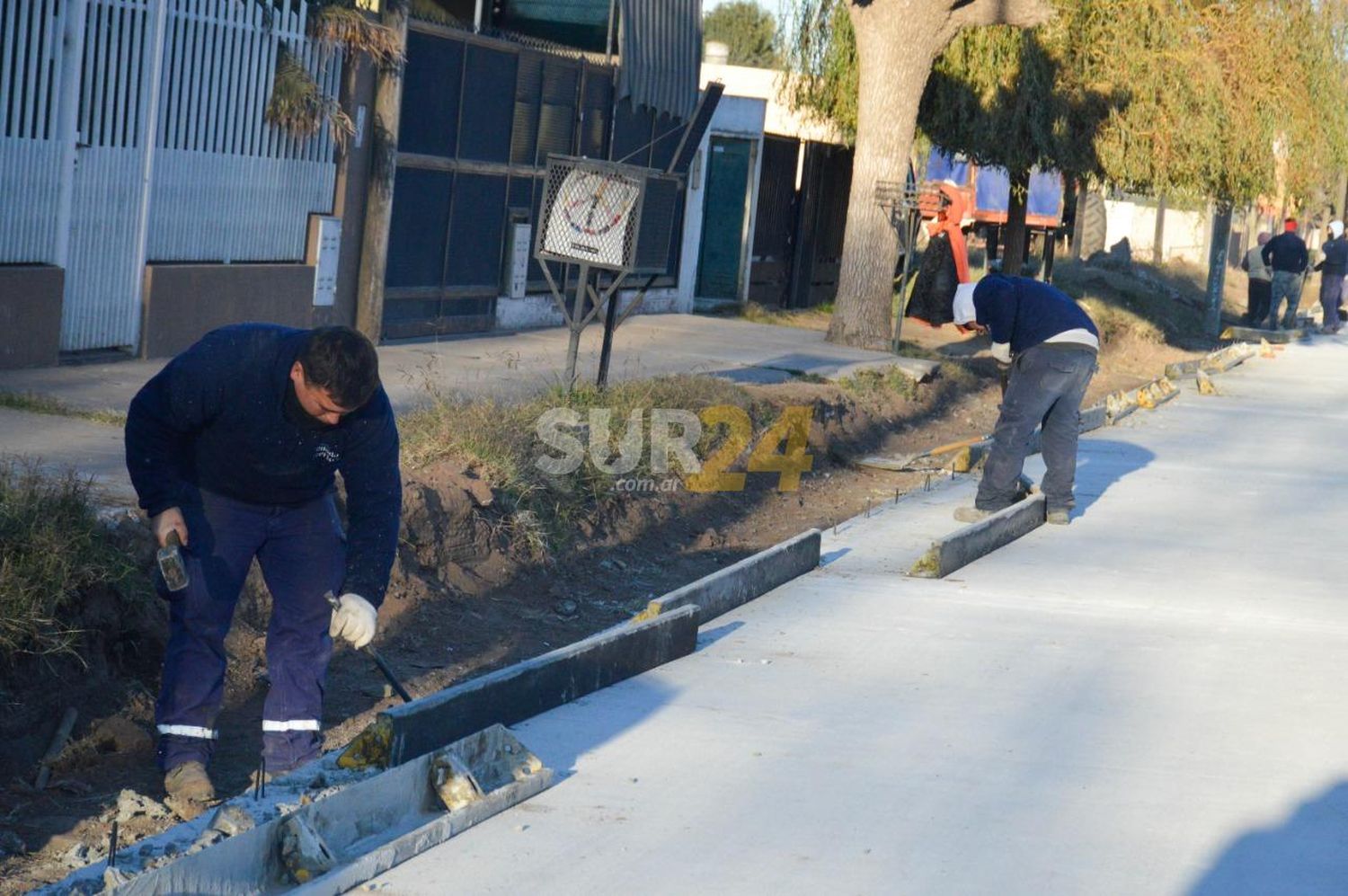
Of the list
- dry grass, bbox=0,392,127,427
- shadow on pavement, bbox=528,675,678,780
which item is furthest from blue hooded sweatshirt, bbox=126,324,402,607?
dry grass, bbox=0,392,127,427

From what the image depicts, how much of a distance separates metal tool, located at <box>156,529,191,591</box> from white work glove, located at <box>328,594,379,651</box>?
467mm

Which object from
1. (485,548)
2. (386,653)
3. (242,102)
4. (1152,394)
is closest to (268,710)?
(386,653)

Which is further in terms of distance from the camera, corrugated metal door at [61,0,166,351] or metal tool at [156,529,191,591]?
corrugated metal door at [61,0,166,351]

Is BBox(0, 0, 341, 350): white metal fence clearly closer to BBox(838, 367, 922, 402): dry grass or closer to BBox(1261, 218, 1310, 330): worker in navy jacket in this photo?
BBox(838, 367, 922, 402): dry grass

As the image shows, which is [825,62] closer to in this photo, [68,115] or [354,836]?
[68,115]

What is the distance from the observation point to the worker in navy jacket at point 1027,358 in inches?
376

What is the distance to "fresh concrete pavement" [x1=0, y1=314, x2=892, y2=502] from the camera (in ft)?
25.9

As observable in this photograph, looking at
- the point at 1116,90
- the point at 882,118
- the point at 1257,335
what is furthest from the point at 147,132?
the point at 1257,335

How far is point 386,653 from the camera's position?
7.00 metres

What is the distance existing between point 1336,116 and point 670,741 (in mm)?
19699

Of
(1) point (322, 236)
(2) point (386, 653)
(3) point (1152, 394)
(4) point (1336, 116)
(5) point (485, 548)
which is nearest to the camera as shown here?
(2) point (386, 653)

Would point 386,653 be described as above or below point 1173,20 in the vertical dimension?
below

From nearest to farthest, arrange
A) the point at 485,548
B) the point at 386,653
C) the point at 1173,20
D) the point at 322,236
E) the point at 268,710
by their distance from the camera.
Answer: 1. the point at 268,710
2. the point at 386,653
3. the point at 485,548
4. the point at 322,236
5. the point at 1173,20

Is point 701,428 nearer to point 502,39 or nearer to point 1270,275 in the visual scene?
point 502,39
